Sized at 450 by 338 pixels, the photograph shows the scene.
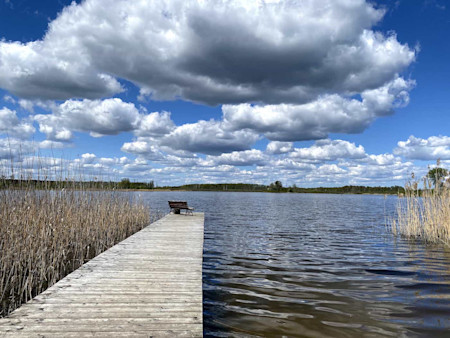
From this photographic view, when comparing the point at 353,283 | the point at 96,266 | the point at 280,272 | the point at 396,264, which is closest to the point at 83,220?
the point at 96,266

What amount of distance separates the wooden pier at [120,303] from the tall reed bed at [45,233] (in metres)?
1.04

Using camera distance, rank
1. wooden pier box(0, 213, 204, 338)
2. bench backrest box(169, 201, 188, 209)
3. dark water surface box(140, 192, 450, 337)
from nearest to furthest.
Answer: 1. wooden pier box(0, 213, 204, 338)
2. dark water surface box(140, 192, 450, 337)
3. bench backrest box(169, 201, 188, 209)

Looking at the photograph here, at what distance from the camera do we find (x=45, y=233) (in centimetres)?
647

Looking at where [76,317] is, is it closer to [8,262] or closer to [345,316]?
[8,262]

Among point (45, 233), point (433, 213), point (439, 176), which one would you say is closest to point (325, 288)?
point (45, 233)

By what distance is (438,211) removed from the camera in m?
11.2

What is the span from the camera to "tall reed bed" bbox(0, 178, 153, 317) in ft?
17.9

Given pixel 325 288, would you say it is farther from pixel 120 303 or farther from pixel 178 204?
pixel 178 204

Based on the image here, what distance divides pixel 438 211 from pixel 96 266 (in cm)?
1152

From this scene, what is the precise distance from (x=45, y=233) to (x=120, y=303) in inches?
146

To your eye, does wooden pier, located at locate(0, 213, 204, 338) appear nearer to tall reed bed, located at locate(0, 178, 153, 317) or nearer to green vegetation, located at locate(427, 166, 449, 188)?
tall reed bed, located at locate(0, 178, 153, 317)

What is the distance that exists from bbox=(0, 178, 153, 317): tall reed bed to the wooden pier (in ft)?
3.43

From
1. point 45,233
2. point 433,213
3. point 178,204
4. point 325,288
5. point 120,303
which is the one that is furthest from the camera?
point 178,204

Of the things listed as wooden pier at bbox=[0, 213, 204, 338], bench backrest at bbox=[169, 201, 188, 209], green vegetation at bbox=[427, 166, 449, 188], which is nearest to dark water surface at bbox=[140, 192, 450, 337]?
wooden pier at bbox=[0, 213, 204, 338]
